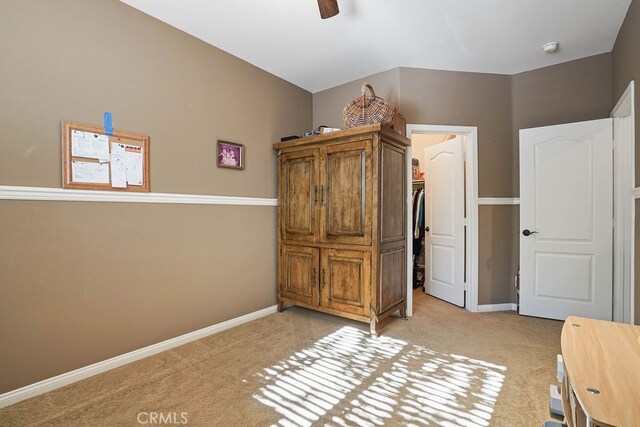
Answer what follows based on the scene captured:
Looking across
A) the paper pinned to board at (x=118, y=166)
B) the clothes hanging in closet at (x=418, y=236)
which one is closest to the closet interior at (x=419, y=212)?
the clothes hanging in closet at (x=418, y=236)

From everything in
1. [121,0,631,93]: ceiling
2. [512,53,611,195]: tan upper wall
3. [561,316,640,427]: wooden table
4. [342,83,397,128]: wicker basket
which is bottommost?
[561,316,640,427]: wooden table

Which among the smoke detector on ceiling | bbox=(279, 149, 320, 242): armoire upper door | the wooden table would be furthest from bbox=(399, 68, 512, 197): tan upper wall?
the wooden table

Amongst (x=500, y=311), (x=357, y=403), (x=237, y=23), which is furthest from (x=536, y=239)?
(x=237, y=23)

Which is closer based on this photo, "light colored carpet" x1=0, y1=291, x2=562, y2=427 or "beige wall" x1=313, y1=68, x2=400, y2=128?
"light colored carpet" x1=0, y1=291, x2=562, y2=427

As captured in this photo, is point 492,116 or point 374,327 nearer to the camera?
point 374,327

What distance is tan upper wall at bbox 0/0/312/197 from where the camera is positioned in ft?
5.90

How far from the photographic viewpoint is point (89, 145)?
2.04 m

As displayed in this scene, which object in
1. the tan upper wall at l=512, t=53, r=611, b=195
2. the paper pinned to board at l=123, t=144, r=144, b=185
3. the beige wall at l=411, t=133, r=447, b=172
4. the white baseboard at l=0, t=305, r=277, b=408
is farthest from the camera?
the beige wall at l=411, t=133, r=447, b=172

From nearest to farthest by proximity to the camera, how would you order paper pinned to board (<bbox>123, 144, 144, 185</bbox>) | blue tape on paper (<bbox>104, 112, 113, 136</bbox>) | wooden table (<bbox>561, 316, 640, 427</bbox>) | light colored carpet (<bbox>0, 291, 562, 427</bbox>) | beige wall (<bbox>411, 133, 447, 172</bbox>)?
wooden table (<bbox>561, 316, 640, 427</bbox>) < light colored carpet (<bbox>0, 291, 562, 427</bbox>) < blue tape on paper (<bbox>104, 112, 113, 136</bbox>) < paper pinned to board (<bbox>123, 144, 144, 185</bbox>) < beige wall (<bbox>411, 133, 447, 172</bbox>)

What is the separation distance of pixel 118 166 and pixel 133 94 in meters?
0.55

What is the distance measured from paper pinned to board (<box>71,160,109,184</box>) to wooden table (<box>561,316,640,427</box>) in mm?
2578

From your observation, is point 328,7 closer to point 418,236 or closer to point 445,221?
point 445,221

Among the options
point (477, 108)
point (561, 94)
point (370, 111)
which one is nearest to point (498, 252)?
point (477, 108)

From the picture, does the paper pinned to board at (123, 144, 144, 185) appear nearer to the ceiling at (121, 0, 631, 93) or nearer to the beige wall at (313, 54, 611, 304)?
the ceiling at (121, 0, 631, 93)
